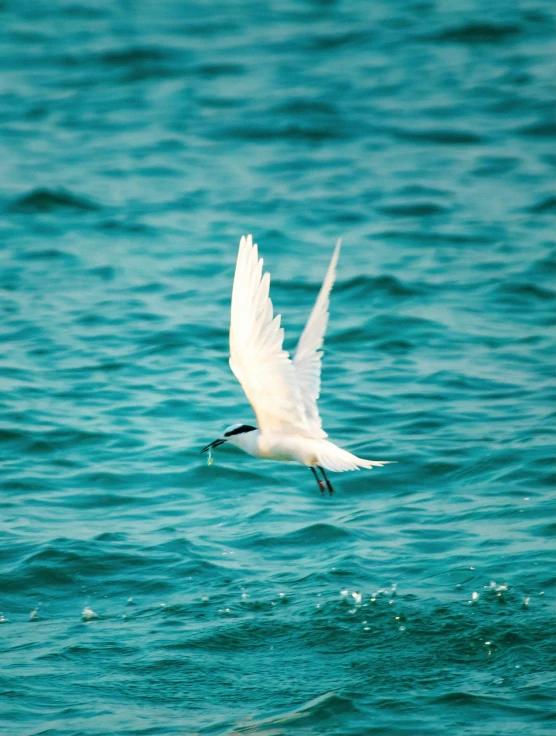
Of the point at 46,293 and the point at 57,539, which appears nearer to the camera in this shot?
the point at 57,539

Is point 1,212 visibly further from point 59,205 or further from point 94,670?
point 94,670

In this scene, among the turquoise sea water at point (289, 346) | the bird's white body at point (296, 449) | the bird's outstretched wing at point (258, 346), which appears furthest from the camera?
the turquoise sea water at point (289, 346)

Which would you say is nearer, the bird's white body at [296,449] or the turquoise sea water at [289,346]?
the bird's white body at [296,449]

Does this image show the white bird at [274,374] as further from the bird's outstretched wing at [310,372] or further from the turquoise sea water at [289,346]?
the turquoise sea water at [289,346]

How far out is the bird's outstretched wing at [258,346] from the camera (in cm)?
741

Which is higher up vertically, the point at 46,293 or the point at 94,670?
the point at 46,293

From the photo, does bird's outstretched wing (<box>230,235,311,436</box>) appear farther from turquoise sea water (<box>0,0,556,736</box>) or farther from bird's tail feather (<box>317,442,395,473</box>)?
turquoise sea water (<box>0,0,556,736</box>)

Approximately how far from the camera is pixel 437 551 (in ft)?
30.6

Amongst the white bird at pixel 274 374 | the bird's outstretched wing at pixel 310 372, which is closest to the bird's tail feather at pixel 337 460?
the white bird at pixel 274 374

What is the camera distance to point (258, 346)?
7.57 metres

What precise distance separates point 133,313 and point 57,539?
206 inches

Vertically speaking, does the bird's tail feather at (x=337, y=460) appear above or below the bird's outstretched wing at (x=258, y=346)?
below

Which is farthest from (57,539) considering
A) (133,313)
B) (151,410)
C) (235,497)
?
(133,313)

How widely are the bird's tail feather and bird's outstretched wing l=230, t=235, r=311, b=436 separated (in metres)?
0.27
